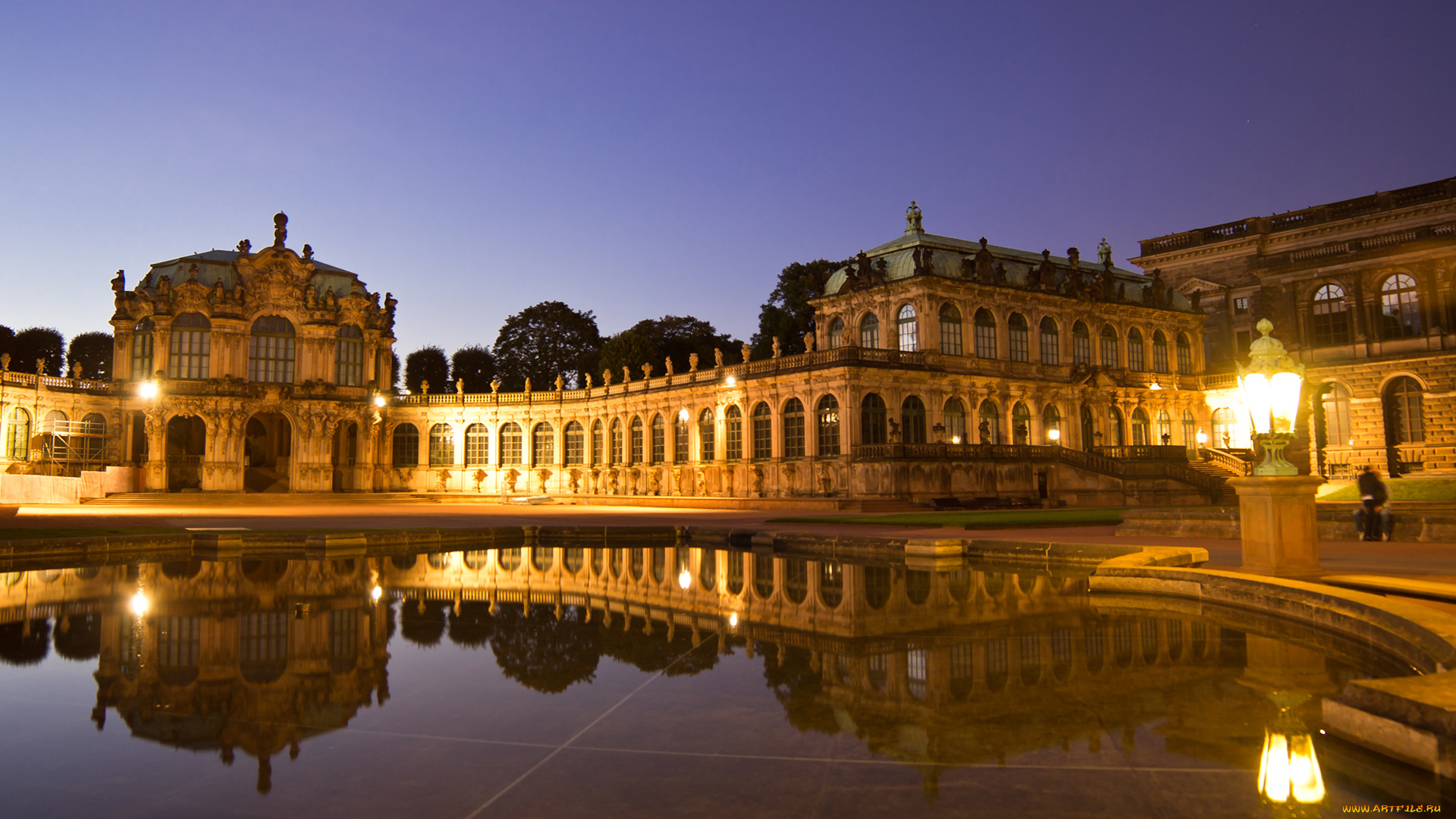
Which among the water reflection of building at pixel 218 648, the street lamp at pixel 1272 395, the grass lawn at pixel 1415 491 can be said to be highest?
the street lamp at pixel 1272 395

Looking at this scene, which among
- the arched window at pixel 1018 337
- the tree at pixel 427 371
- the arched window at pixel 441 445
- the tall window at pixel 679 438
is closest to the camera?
the arched window at pixel 1018 337

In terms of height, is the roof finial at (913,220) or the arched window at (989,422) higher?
the roof finial at (913,220)

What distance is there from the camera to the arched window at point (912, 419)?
46562 mm

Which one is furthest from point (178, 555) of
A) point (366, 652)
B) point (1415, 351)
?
point (1415, 351)

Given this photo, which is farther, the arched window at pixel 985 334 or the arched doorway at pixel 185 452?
the arched doorway at pixel 185 452

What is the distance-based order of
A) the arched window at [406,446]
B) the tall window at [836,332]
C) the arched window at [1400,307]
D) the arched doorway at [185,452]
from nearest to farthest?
the arched window at [1400,307], the tall window at [836,332], the arched doorway at [185,452], the arched window at [406,446]

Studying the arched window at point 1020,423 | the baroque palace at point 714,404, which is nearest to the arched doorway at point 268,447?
the baroque palace at point 714,404

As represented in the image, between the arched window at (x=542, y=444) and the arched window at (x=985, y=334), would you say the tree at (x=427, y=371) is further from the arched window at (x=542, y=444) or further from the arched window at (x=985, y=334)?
the arched window at (x=985, y=334)

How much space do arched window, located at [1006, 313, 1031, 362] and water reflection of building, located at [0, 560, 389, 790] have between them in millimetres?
43751

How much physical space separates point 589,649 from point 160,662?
3883 millimetres

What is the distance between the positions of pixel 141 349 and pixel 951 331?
5019cm

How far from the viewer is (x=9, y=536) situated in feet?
61.9

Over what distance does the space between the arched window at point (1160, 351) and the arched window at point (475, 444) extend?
146ft

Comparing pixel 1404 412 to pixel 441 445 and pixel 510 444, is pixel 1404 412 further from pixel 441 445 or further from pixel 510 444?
pixel 441 445
